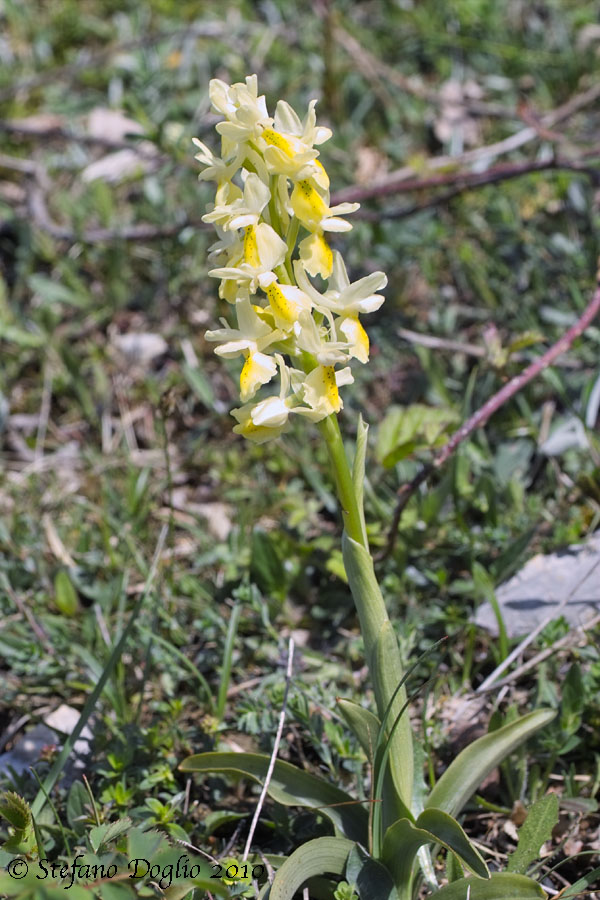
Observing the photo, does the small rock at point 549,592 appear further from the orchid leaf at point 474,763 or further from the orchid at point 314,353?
the orchid at point 314,353

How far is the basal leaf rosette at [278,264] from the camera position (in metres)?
1.59

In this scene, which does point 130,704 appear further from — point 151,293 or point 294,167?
point 151,293

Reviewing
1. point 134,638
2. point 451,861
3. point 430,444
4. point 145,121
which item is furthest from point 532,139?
point 451,861

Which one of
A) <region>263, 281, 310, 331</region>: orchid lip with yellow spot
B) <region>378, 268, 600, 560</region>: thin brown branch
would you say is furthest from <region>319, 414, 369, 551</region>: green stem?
<region>378, 268, 600, 560</region>: thin brown branch

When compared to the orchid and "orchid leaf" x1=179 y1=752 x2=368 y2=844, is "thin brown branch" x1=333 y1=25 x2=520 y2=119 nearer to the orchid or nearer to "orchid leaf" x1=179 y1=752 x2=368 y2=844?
the orchid

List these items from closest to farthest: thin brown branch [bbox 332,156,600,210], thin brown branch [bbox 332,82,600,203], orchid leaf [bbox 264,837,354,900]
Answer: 1. orchid leaf [bbox 264,837,354,900]
2. thin brown branch [bbox 332,156,600,210]
3. thin brown branch [bbox 332,82,600,203]

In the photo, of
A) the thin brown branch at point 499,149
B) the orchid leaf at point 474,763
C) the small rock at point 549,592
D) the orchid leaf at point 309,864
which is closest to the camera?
the orchid leaf at point 309,864

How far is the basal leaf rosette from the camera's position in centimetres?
159

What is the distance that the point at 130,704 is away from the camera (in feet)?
8.13

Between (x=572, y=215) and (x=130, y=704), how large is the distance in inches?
118

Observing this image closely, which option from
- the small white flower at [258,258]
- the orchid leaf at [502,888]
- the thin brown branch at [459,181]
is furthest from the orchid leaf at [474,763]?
the thin brown branch at [459,181]

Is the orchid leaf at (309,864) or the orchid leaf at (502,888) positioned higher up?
the orchid leaf at (502,888)

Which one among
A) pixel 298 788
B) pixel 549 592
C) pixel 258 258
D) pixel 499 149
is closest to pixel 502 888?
pixel 298 788

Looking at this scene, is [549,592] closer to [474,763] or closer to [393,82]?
[474,763]
